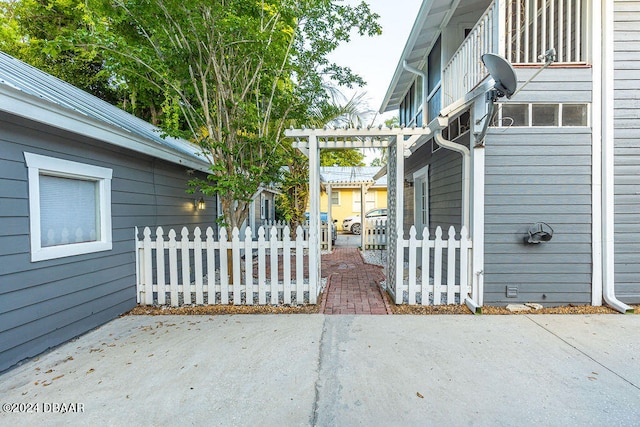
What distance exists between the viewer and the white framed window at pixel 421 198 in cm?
623

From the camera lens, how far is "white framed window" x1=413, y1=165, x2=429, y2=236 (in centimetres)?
623

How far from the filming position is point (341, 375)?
2.52 m

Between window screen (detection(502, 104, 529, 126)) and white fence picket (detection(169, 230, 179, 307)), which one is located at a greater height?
window screen (detection(502, 104, 529, 126))

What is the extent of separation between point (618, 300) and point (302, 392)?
14.5 feet

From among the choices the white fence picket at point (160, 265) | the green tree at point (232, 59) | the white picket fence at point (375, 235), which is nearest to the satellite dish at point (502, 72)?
the green tree at point (232, 59)

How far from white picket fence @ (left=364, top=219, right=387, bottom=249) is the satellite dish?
6960mm

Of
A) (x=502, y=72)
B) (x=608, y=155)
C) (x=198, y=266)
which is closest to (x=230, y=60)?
(x=198, y=266)

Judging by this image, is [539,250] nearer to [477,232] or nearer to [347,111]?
[477,232]

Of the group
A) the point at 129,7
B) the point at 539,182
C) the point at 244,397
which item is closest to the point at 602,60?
the point at 539,182

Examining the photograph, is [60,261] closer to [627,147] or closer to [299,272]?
[299,272]

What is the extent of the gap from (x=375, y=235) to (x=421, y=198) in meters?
3.46

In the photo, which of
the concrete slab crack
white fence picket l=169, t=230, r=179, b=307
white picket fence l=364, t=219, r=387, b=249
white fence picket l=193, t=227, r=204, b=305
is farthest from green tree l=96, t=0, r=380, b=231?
white picket fence l=364, t=219, r=387, b=249

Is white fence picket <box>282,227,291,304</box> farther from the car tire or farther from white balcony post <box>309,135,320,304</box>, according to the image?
the car tire

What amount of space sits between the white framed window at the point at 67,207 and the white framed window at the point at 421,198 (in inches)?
214
